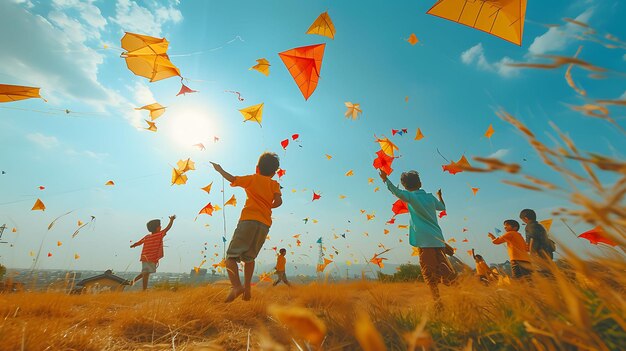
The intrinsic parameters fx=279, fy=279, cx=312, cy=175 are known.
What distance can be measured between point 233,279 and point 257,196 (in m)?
1.19

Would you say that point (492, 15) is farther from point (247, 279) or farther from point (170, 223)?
point (170, 223)

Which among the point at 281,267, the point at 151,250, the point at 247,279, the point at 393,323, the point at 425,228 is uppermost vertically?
the point at 151,250

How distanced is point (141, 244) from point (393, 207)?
22.7 ft

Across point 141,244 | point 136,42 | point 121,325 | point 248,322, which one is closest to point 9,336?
point 121,325

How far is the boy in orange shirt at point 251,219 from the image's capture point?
145 inches

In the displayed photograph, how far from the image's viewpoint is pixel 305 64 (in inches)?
245

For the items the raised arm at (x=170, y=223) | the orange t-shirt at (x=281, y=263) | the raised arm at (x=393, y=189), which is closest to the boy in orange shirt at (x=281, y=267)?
the orange t-shirt at (x=281, y=263)

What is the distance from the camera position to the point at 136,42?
15.9 feet

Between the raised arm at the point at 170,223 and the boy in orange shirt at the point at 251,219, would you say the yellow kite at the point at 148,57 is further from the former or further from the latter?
the raised arm at the point at 170,223

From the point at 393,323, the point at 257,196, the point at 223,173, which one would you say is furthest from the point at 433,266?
the point at 223,173

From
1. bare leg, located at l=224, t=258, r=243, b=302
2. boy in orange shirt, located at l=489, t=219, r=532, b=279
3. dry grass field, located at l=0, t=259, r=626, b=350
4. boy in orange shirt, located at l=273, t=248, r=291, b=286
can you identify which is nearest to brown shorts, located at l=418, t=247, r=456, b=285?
dry grass field, located at l=0, t=259, r=626, b=350

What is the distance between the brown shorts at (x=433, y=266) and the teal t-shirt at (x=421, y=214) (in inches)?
4.6

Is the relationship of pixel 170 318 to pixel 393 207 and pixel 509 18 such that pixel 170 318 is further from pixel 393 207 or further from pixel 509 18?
pixel 393 207

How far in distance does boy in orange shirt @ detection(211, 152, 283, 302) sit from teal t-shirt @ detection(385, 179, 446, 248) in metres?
1.82
